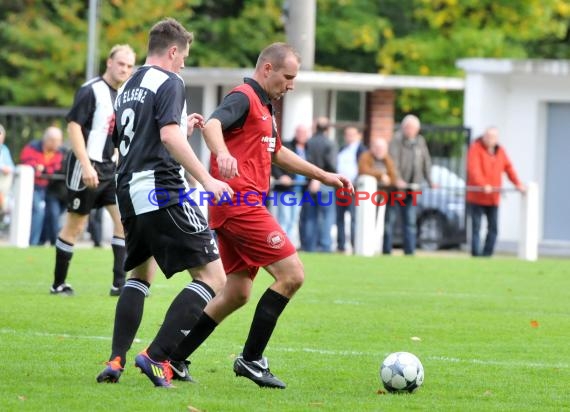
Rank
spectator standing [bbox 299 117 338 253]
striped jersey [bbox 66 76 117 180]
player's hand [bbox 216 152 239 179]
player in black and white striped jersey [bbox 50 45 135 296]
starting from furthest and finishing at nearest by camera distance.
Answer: spectator standing [bbox 299 117 338 253], striped jersey [bbox 66 76 117 180], player in black and white striped jersey [bbox 50 45 135 296], player's hand [bbox 216 152 239 179]

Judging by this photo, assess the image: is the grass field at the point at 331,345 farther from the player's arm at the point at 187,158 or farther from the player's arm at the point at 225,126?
the player's arm at the point at 225,126

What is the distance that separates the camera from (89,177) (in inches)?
464

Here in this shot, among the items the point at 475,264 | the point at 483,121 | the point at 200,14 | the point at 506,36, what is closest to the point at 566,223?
the point at 483,121

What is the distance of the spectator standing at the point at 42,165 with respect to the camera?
21.3 meters

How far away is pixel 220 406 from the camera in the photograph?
278 inches

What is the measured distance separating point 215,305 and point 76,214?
4552mm

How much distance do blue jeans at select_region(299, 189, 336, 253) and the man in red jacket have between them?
232 centimetres

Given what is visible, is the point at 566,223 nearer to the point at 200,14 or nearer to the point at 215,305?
the point at 200,14

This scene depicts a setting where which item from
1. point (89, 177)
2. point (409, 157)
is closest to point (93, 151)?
point (89, 177)

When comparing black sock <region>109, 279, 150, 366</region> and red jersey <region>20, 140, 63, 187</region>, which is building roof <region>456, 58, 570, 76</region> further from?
black sock <region>109, 279, 150, 366</region>

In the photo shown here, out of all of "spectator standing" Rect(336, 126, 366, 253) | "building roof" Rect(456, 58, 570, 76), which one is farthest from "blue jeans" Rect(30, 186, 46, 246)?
"building roof" Rect(456, 58, 570, 76)

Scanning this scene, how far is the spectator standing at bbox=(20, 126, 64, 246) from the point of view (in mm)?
21297

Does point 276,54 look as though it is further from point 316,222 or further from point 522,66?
point 522,66

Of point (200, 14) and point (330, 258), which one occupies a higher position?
point (200, 14)
